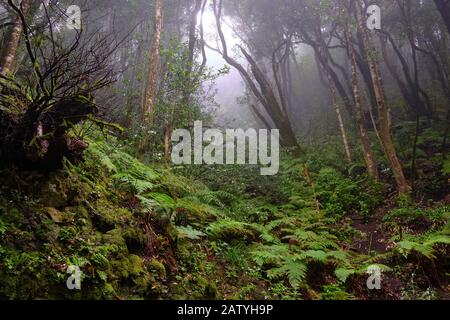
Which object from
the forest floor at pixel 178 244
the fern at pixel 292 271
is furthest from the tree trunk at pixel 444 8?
the fern at pixel 292 271

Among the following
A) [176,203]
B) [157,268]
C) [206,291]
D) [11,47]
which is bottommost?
[206,291]

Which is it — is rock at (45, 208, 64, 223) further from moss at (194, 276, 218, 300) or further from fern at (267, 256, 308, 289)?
fern at (267, 256, 308, 289)

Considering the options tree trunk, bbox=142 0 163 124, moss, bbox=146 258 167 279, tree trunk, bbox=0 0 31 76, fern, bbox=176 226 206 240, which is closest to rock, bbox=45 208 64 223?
moss, bbox=146 258 167 279

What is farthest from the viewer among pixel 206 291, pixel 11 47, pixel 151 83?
pixel 151 83

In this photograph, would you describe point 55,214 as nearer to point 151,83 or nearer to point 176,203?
point 176,203

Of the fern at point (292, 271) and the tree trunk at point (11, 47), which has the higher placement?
the tree trunk at point (11, 47)

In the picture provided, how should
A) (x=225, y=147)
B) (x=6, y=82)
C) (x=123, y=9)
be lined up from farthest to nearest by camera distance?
(x=123, y=9)
(x=225, y=147)
(x=6, y=82)

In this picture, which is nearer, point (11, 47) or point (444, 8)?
point (11, 47)

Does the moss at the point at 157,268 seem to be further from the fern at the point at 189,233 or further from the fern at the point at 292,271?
the fern at the point at 292,271

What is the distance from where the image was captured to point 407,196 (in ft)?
33.3

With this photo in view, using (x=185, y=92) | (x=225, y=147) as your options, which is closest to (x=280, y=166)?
(x=225, y=147)

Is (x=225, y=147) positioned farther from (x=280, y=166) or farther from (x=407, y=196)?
(x=407, y=196)

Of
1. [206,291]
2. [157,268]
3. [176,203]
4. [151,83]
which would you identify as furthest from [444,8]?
[157,268]

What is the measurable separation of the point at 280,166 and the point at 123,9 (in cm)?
1528
